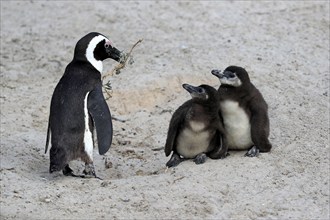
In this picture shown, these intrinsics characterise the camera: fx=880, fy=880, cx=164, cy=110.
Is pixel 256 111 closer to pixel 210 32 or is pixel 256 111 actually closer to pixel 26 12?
pixel 210 32

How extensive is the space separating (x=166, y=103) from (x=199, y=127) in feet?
4.69

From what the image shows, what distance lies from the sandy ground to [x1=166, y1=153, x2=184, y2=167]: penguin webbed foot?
0.34ft

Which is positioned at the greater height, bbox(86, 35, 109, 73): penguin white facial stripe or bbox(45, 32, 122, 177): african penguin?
bbox(86, 35, 109, 73): penguin white facial stripe

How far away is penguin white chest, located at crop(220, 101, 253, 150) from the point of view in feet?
21.2

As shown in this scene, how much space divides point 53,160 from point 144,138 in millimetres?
1314

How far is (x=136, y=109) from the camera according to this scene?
25.5 feet

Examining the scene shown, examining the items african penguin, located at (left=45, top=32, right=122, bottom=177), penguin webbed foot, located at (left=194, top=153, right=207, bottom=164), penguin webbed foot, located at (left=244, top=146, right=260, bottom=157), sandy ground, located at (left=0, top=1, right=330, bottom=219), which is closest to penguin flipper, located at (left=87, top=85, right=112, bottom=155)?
african penguin, located at (left=45, top=32, right=122, bottom=177)

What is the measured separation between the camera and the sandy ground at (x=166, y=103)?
18.9 ft

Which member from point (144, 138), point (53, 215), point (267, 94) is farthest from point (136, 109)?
point (53, 215)

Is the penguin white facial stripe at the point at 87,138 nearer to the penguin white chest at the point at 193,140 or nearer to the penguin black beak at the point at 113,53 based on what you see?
the penguin black beak at the point at 113,53

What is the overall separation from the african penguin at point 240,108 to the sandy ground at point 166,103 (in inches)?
6.6

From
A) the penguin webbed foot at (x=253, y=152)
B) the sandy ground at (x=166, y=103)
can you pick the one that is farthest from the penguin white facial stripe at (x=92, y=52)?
the penguin webbed foot at (x=253, y=152)

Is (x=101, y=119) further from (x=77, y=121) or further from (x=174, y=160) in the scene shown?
(x=174, y=160)

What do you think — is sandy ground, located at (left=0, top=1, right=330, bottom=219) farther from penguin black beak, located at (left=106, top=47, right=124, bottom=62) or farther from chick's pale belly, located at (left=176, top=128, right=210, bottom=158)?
penguin black beak, located at (left=106, top=47, right=124, bottom=62)
